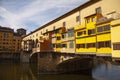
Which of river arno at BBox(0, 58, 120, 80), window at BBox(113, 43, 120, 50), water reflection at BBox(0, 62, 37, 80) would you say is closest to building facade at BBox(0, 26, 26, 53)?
water reflection at BBox(0, 62, 37, 80)

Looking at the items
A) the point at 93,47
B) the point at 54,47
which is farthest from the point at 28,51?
the point at 93,47

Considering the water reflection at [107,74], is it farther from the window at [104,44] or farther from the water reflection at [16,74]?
the water reflection at [16,74]

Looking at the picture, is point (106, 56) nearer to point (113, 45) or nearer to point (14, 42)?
point (113, 45)

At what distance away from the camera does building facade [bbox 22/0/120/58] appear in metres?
27.7

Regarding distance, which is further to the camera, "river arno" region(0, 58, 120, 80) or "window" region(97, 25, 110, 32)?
"river arno" region(0, 58, 120, 80)

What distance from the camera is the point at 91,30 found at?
108ft

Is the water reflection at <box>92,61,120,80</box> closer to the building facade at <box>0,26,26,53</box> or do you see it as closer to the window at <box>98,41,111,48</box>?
the window at <box>98,41,111,48</box>

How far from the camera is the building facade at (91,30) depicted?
27.7 m

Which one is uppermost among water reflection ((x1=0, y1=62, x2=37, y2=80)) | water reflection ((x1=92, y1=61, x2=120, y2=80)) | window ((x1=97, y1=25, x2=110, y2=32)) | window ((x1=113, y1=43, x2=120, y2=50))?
window ((x1=97, y1=25, x2=110, y2=32))

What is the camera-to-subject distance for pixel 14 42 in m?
114

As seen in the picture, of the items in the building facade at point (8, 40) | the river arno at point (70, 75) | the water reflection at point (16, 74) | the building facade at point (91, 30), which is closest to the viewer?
the building facade at point (91, 30)

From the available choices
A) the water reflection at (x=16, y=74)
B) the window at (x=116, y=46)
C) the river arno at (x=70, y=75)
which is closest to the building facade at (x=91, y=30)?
the window at (x=116, y=46)

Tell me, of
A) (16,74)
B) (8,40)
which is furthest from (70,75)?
(8,40)

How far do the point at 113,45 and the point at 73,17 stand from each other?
1974 cm
